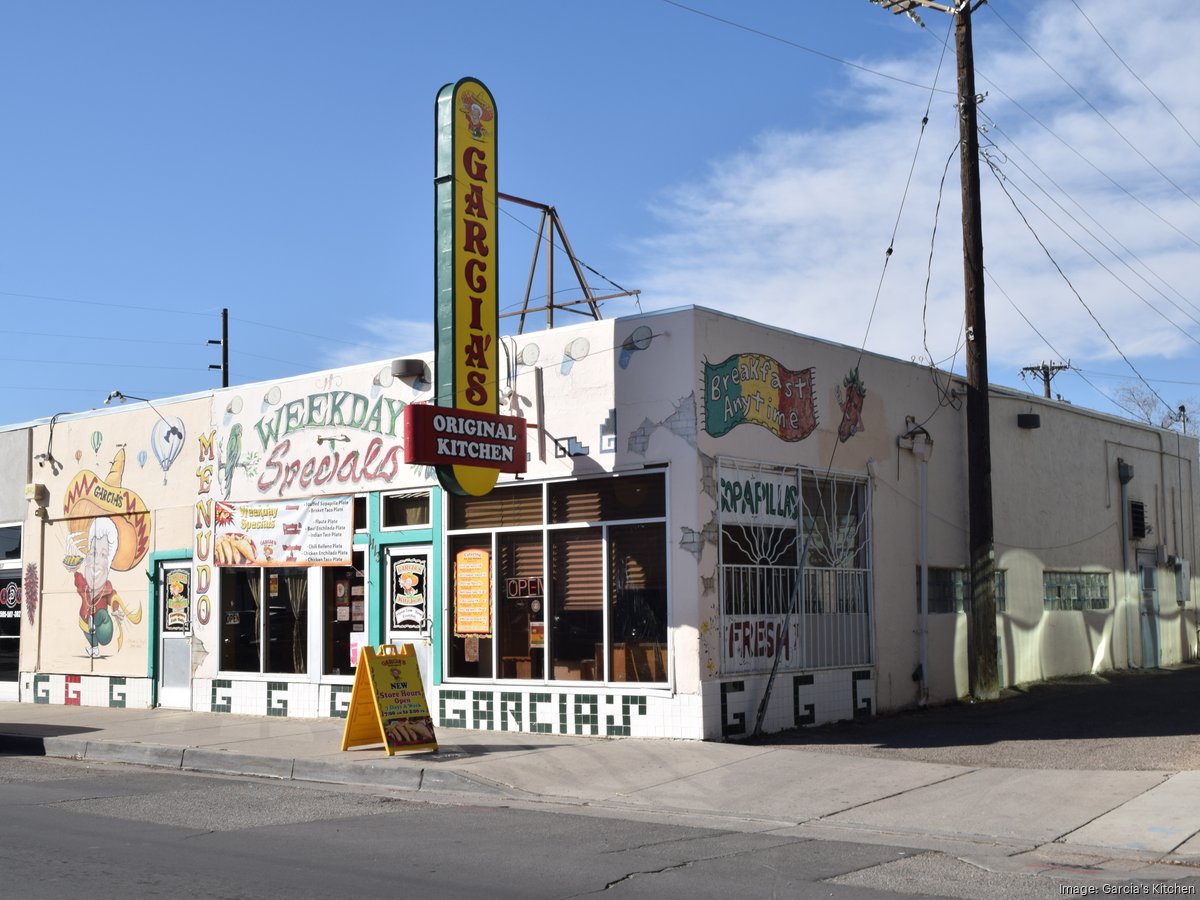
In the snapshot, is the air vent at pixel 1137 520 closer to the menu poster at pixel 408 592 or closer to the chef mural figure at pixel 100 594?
the menu poster at pixel 408 592

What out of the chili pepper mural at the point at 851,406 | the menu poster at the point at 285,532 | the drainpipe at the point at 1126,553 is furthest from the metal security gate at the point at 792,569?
the drainpipe at the point at 1126,553

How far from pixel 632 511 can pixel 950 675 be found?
21.3 feet

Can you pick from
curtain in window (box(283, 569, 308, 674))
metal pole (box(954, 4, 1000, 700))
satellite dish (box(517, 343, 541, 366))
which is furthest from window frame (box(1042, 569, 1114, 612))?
curtain in window (box(283, 569, 308, 674))

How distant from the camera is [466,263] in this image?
15086 mm

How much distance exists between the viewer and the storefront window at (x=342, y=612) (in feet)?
58.9

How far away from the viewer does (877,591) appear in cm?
1716

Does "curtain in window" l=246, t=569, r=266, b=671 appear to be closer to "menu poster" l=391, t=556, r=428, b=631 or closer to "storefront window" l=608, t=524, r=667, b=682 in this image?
"menu poster" l=391, t=556, r=428, b=631

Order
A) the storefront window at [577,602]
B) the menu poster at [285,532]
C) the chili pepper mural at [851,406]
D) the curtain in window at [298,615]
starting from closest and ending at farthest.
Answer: the storefront window at [577,602]
the chili pepper mural at [851,406]
the menu poster at [285,532]
the curtain in window at [298,615]

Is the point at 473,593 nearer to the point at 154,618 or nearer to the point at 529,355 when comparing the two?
the point at 529,355

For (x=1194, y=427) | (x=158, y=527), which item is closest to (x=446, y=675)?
(x=158, y=527)

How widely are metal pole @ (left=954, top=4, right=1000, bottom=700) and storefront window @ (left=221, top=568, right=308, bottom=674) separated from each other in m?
9.98

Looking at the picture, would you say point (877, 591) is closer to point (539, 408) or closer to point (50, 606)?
point (539, 408)

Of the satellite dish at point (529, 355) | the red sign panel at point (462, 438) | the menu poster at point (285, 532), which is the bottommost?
the menu poster at point (285, 532)

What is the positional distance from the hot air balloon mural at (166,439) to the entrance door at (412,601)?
5.20 m
